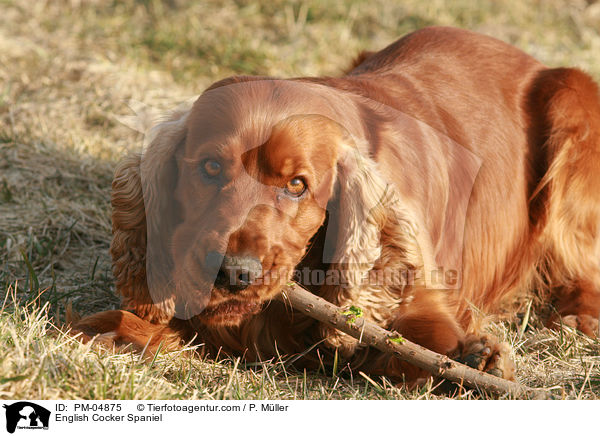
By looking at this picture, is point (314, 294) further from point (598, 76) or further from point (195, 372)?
point (598, 76)

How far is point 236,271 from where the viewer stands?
2.70 m

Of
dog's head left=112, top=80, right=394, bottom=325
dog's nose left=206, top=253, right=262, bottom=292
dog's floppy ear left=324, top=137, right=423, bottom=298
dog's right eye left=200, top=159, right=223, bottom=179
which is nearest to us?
dog's nose left=206, top=253, right=262, bottom=292

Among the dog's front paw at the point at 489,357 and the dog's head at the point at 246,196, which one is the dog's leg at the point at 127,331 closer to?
the dog's head at the point at 246,196

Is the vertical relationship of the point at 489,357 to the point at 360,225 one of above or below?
below

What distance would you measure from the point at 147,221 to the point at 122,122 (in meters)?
2.43

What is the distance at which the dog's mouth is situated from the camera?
2.88 metres

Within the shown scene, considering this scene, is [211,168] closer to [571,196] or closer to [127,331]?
[127,331]

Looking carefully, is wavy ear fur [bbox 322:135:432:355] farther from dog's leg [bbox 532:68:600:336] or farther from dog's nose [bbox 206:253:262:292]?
dog's leg [bbox 532:68:600:336]

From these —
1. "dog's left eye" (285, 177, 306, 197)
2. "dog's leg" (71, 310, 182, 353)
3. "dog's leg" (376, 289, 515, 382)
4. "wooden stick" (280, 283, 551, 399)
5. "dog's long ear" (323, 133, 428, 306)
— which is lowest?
"dog's leg" (71, 310, 182, 353)

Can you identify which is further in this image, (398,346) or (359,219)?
(359,219)

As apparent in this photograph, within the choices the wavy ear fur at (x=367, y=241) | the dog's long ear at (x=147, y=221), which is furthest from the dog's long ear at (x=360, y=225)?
the dog's long ear at (x=147, y=221)
